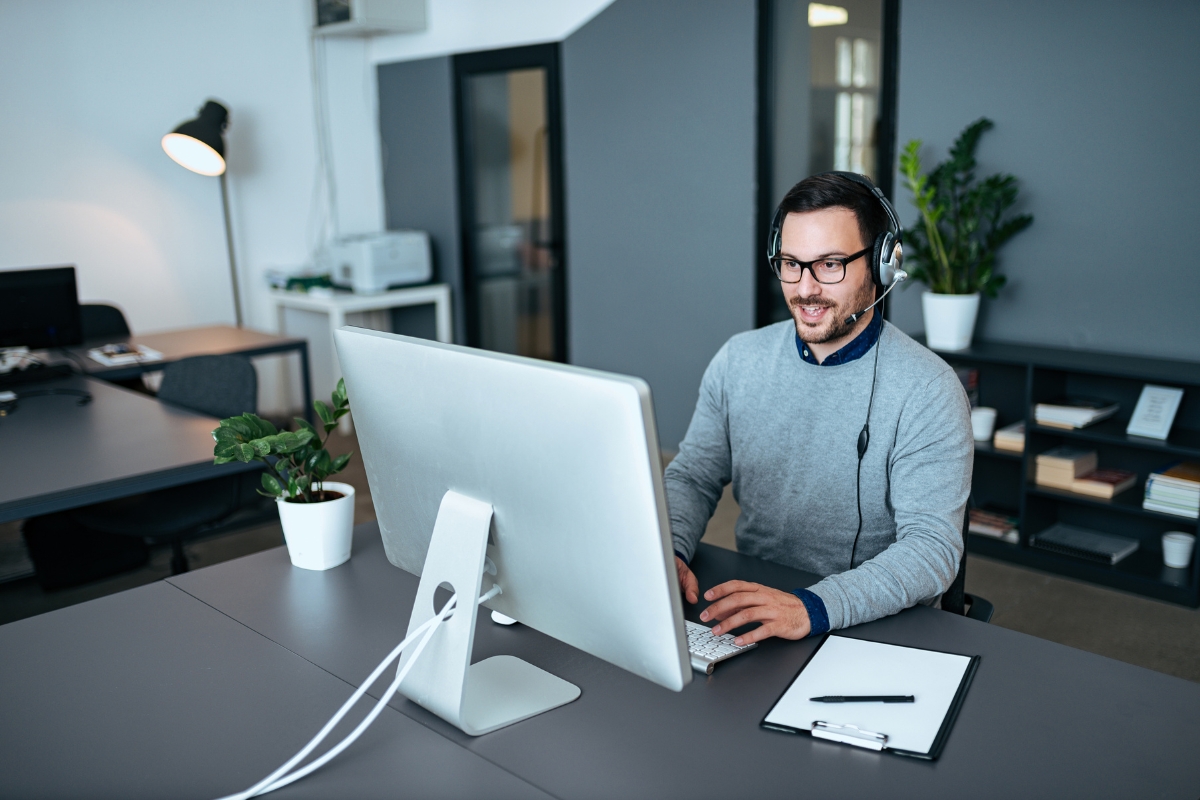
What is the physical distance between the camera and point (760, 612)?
1.27 metres

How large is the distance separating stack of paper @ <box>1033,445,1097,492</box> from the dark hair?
1.95 m

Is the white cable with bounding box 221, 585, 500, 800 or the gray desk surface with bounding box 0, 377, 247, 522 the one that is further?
the gray desk surface with bounding box 0, 377, 247, 522

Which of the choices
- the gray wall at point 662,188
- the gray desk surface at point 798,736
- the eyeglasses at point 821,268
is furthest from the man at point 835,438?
the gray wall at point 662,188

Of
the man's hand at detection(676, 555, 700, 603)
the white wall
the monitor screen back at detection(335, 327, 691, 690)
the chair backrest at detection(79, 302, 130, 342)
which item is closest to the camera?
the monitor screen back at detection(335, 327, 691, 690)

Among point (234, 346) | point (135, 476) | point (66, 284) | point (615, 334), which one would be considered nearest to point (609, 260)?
point (615, 334)

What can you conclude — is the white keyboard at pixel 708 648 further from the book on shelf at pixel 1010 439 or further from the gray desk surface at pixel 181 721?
the book on shelf at pixel 1010 439

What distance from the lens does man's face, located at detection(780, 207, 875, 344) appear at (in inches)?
62.2

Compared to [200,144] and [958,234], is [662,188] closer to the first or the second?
[958,234]

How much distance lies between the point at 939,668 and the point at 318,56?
505 cm

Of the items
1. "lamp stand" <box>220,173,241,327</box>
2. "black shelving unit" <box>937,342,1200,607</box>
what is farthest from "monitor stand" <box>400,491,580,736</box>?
"lamp stand" <box>220,173,241,327</box>

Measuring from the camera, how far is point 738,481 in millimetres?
1802

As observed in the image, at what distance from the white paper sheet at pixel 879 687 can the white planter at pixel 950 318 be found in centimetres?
226

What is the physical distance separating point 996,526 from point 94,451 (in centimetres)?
286

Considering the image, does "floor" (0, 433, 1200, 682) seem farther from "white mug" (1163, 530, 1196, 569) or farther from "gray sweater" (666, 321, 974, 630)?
"gray sweater" (666, 321, 974, 630)
